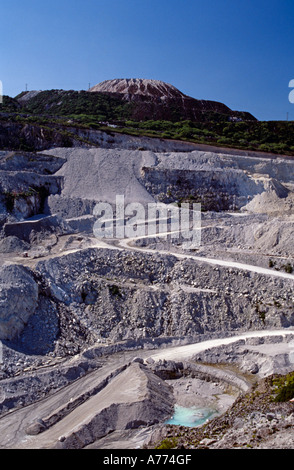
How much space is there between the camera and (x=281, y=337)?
27312mm

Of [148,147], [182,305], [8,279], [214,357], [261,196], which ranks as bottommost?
[214,357]

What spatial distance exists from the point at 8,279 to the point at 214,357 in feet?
35.3

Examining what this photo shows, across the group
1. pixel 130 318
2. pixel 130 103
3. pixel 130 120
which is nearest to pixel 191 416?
pixel 130 318

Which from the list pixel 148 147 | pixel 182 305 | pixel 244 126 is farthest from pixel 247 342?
pixel 244 126

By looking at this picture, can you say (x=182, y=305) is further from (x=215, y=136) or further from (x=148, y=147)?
(x=215, y=136)

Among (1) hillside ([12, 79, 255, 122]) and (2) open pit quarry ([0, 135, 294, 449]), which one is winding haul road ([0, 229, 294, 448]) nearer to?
(2) open pit quarry ([0, 135, 294, 449])

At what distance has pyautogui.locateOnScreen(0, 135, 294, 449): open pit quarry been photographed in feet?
67.1

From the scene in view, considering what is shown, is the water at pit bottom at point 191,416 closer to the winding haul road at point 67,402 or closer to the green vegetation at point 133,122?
the winding haul road at point 67,402

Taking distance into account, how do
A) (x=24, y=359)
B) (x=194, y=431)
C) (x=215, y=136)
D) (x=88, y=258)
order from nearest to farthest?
(x=194, y=431) < (x=24, y=359) < (x=88, y=258) < (x=215, y=136)

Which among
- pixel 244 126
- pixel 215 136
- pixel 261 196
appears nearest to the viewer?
pixel 261 196

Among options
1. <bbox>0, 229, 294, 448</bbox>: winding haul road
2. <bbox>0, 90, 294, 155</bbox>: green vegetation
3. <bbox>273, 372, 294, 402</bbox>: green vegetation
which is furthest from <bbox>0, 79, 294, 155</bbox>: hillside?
<bbox>273, 372, 294, 402</bbox>: green vegetation

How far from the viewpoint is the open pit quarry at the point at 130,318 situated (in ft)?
67.1

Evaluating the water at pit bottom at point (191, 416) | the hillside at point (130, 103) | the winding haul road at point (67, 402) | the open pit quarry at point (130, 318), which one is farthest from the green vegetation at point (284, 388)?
the hillside at point (130, 103)

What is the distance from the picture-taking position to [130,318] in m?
28.5
